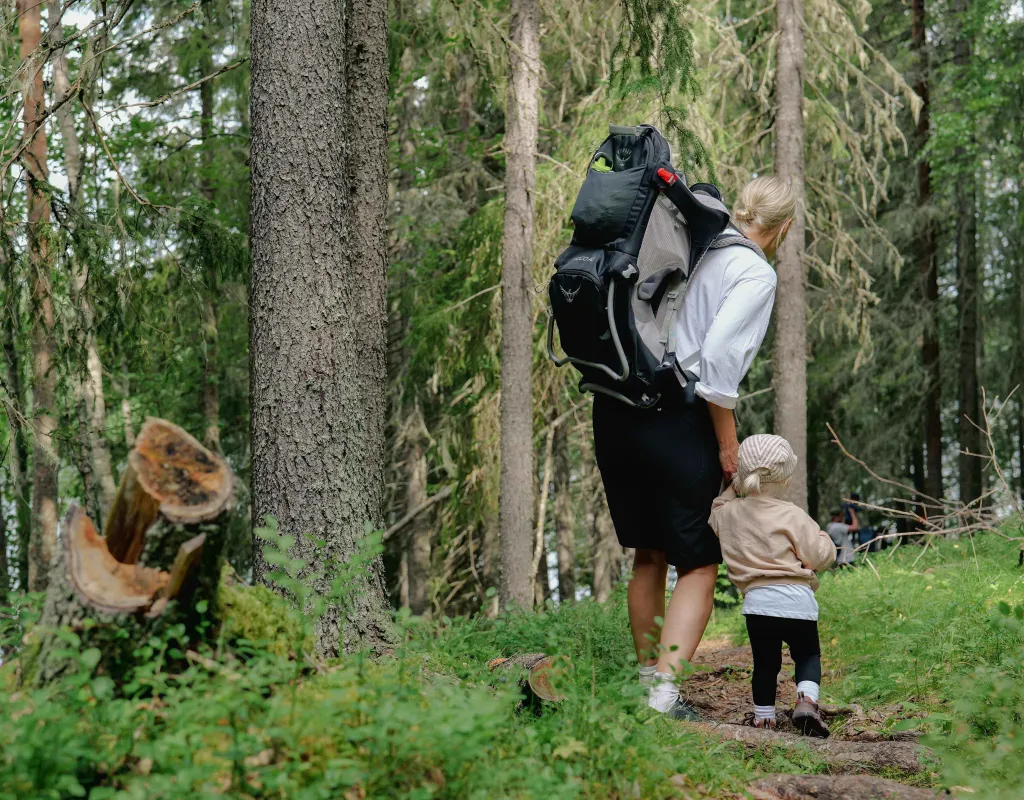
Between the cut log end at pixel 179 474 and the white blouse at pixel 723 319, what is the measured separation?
206cm

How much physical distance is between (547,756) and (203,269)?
4.45 m

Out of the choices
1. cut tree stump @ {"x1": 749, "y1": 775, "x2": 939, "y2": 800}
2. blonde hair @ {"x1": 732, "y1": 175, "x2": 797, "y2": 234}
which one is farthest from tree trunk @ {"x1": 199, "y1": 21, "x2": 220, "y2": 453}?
cut tree stump @ {"x1": 749, "y1": 775, "x2": 939, "y2": 800}

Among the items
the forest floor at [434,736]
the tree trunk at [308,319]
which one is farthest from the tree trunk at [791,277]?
the tree trunk at [308,319]

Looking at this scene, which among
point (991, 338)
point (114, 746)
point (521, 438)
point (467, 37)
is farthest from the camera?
point (991, 338)

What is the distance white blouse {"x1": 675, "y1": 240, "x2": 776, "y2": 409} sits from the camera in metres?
4.11

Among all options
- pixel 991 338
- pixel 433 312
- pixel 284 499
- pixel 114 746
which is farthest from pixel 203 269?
pixel 991 338

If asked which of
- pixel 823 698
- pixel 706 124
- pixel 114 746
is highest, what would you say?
pixel 706 124

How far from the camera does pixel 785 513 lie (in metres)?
4.34

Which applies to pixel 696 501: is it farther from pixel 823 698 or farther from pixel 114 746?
pixel 114 746

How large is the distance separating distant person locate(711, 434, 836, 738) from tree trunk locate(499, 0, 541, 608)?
4.14 m

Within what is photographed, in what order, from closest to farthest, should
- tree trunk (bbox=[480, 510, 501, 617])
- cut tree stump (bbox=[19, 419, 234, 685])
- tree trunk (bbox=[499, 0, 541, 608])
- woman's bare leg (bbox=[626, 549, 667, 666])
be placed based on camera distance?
1. cut tree stump (bbox=[19, 419, 234, 685])
2. woman's bare leg (bbox=[626, 549, 667, 666])
3. tree trunk (bbox=[499, 0, 541, 608])
4. tree trunk (bbox=[480, 510, 501, 617])

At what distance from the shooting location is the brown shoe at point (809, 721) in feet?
13.6

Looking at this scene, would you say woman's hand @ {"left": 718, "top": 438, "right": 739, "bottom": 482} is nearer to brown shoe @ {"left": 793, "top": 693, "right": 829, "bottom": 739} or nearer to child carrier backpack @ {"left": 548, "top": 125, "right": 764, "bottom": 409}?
child carrier backpack @ {"left": 548, "top": 125, "right": 764, "bottom": 409}

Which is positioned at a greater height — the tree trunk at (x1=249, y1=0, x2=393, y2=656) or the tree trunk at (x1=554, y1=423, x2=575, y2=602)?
the tree trunk at (x1=249, y1=0, x2=393, y2=656)
